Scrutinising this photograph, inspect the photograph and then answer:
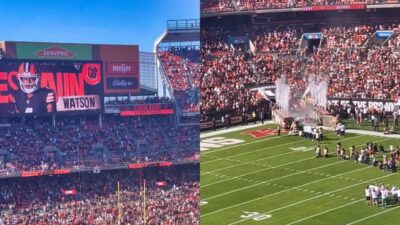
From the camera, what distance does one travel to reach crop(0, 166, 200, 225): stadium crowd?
357 inches

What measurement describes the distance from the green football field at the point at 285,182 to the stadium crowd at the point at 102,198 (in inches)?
134

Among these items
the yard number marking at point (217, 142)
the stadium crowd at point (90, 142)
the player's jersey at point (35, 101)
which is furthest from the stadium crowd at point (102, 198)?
the yard number marking at point (217, 142)

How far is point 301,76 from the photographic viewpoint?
24.0 meters

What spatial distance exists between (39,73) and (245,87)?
1502 cm

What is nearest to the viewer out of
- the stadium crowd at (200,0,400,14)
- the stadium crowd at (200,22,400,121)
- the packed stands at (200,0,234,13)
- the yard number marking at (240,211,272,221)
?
the yard number marking at (240,211,272,221)

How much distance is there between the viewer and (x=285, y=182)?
1565cm

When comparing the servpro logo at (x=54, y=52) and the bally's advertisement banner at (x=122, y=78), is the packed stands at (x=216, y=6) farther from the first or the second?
the servpro logo at (x=54, y=52)

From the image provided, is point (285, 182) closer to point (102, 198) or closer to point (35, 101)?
point (102, 198)

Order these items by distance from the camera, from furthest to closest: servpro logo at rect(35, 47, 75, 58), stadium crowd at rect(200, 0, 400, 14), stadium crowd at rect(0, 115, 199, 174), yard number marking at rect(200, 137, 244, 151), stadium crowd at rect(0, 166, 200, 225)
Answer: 1. stadium crowd at rect(200, 0, 400, 14)
2. yard number marking at rect(200, 137, 244, 151)
3. stadium crowd at rect(0, 166, 200, 225)
4. stadium crowd at rect(0, 115, 199, 174)
5. servpro logo at rect(35, 47, 75, 58)

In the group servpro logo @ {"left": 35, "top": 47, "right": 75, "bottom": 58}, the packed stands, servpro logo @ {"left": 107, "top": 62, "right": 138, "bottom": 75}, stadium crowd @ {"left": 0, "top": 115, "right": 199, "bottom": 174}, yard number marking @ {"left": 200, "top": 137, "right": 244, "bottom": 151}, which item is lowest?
yard number marking @ {"left": 200, "top": 137, "right": 244, "bottom": 151}

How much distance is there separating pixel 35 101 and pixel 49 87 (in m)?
0.22

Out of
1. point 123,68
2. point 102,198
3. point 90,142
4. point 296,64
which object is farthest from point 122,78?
point 296,64

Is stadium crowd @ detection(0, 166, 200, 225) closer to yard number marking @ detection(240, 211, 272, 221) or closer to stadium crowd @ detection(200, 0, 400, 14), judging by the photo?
yard number marking @ detection(240, 211, 272, 221)

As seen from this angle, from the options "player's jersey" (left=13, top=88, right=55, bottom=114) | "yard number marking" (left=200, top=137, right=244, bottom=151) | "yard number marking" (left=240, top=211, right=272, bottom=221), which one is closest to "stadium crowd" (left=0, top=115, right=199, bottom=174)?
"player's jersey" (left=13, top=88, right=55, bottom=114)
